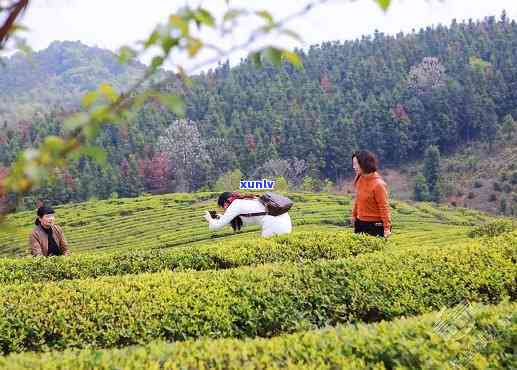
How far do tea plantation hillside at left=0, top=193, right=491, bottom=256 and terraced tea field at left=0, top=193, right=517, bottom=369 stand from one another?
14477 mm

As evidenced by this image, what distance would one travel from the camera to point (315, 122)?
67188mm

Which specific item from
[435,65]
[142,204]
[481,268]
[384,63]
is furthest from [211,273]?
[384,63]

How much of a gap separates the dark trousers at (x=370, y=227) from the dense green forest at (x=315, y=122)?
42.2m

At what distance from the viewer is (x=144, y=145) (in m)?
64.6

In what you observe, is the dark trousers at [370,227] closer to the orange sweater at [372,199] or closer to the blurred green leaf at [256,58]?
the orange sweater at [372,199]

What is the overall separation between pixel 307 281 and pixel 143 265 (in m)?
3.02

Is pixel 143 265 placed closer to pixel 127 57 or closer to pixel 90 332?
pixel 90 332

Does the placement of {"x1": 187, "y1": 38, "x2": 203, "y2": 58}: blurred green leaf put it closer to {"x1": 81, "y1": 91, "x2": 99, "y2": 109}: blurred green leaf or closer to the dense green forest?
{"x1": 81, "y1": 91, "x2": 99, "y2": 109}: blurred green leaf

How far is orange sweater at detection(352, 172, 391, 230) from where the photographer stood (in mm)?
7176

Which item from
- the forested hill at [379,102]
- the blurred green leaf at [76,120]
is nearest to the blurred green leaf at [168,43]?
the blurred green leaf at [76,120]

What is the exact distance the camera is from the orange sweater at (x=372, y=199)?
7176 mm

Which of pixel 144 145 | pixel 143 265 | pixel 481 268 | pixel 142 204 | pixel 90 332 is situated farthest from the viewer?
pixel 144 145

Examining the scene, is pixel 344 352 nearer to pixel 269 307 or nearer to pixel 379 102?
pixel 269 307

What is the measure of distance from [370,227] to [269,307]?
9.94ft
